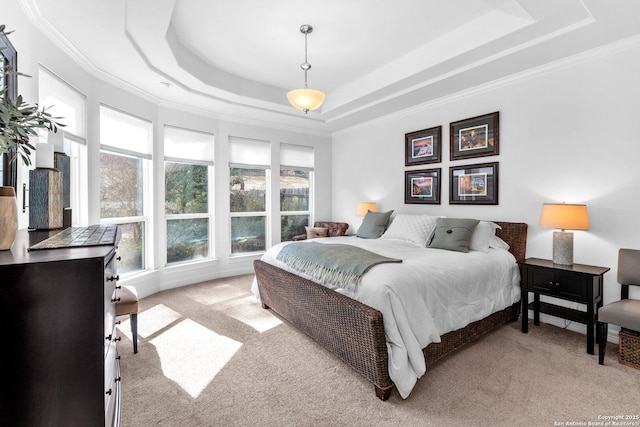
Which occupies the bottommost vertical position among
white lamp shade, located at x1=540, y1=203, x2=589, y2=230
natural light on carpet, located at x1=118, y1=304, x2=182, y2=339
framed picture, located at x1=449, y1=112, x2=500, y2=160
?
natural light on carpet, located at x1=118, y1=304, x2=182, y2=339

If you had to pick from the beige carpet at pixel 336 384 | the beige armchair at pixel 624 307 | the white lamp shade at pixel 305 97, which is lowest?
the beige carpet at pixel 336 384

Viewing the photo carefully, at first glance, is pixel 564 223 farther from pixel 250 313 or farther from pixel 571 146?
pixel 250 313

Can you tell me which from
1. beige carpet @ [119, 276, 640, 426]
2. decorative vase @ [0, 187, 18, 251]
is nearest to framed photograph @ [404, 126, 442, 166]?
beige carpet @ [119, 276, 640, 426]

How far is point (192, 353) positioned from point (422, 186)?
140 inches

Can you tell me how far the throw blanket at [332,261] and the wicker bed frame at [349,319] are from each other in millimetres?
98

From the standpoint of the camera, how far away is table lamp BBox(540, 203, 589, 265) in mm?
2688

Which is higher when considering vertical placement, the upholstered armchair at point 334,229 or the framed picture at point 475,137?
the framed picture at point 475,137

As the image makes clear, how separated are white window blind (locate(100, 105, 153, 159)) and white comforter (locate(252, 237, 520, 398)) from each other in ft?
8.22

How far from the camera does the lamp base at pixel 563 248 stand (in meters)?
2.84

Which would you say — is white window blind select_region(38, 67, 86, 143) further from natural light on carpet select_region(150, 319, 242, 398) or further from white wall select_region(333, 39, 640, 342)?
white wall select_region(333, 39, 640, 342)

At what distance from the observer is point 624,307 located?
2.32 meters

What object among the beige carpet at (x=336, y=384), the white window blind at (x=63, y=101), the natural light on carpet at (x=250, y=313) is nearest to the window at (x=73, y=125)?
the white window blind at (x=63, y=101)

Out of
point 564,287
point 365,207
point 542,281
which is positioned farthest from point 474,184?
point 365,207

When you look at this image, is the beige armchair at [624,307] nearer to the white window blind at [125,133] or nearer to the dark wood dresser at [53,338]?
the dark wood dresser at [53,338]
